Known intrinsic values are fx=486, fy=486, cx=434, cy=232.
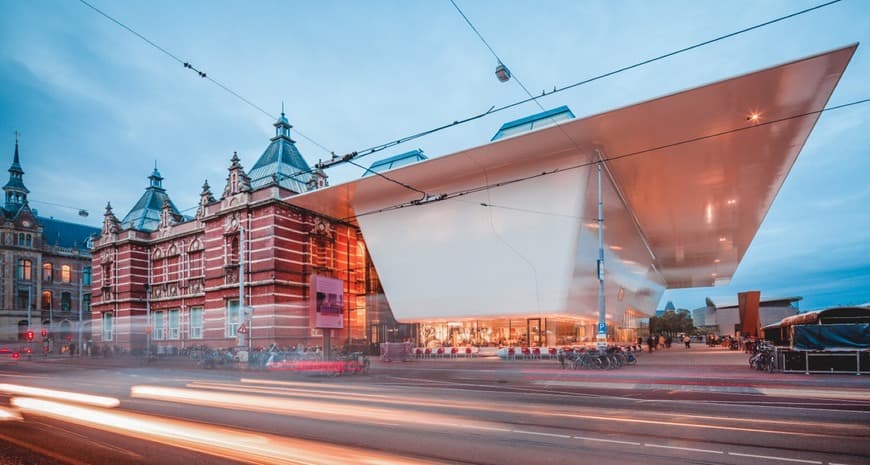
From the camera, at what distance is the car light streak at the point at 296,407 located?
10.5m

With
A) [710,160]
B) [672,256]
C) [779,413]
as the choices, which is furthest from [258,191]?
[672,256]

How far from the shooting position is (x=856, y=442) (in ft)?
27.1

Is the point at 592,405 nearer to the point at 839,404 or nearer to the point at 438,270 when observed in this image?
the point at 839,404

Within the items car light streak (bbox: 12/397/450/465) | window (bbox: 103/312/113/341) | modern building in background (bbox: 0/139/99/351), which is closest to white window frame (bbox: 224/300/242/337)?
window (bbox: 103/312/113/341)

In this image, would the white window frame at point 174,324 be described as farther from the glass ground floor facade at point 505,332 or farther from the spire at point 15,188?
the spire at point 15,188

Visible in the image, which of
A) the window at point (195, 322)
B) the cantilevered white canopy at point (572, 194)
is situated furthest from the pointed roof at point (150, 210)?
the cantilevered white canopy at point (572, 194)

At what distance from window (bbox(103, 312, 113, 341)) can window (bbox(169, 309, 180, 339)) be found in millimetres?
10529

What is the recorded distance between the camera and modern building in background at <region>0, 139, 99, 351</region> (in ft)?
204

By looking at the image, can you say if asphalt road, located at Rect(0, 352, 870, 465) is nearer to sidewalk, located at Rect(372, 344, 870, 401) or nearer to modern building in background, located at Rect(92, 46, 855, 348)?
sidewalk, located at Rect(372, 344, 870, 401)

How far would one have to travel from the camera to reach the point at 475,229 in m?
32.9

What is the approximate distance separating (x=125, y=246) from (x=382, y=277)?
2946cm

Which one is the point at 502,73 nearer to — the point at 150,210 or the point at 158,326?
the point at 158,326

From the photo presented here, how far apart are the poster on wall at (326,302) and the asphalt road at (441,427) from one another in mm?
17394

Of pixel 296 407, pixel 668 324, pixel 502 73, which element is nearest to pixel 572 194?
pixel 502 73
